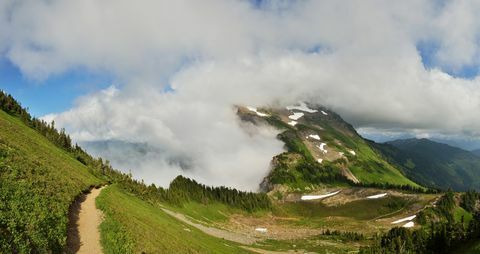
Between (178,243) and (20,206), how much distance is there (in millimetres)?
30516

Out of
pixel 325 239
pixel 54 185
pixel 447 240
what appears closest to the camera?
pixel 54 185

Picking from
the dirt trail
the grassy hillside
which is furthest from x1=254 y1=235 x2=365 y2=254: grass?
the grassy hillside

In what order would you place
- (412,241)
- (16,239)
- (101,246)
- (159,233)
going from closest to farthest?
(16,239) → (101,246) → (159,233) → (412,241)

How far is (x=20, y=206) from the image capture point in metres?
32.4

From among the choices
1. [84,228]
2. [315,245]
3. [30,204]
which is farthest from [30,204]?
[315,245]

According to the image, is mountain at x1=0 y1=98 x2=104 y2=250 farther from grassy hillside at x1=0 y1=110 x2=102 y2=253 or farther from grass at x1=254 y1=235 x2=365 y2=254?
grass at x1=254 y1=235 x2=365 y2=254

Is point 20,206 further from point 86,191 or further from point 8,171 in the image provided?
point 86,191

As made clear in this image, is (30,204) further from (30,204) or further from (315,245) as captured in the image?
(315,245)

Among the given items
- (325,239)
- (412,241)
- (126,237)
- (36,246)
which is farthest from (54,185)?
(325,239)

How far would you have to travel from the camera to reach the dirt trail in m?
36.3

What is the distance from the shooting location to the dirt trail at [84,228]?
119 ft

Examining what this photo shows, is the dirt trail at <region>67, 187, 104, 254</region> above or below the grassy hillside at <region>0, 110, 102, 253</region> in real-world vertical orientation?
below

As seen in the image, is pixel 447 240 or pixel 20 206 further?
pixel 447 240

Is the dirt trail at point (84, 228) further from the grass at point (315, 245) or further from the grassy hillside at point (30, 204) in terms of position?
the grass at point (315, 245)
